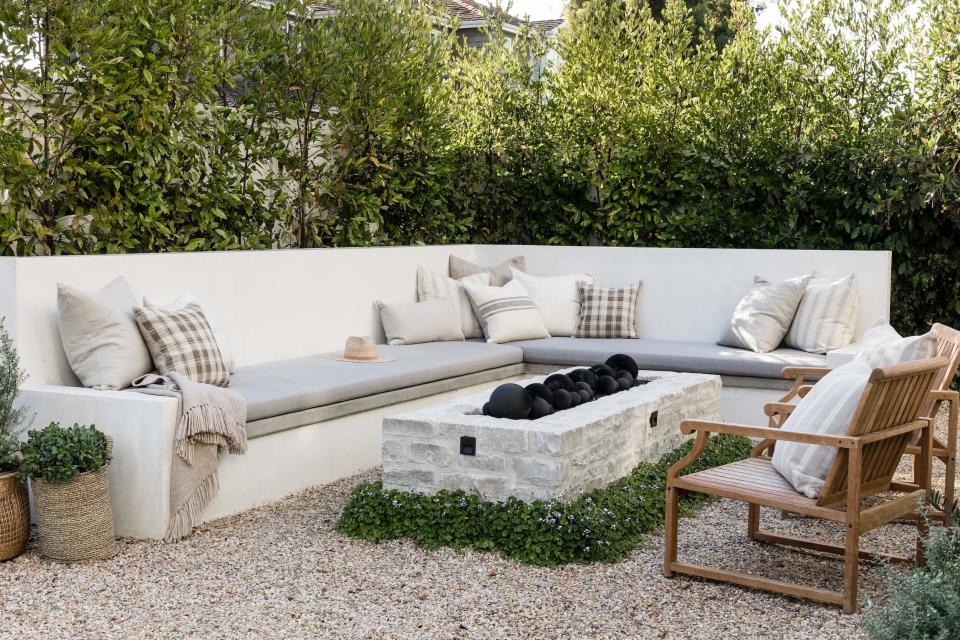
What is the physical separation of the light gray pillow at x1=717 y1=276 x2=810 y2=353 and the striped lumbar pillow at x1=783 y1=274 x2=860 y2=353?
0.22 feet

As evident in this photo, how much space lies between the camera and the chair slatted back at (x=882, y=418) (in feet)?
11.0

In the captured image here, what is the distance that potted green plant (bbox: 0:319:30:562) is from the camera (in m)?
3.96

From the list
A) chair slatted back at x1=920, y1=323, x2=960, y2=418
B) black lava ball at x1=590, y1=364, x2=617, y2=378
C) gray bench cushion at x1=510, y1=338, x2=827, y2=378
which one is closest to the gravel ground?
chair slatted back at x1=920, y1=323, x2=960, y2=418

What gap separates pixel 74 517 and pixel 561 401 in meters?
1.93

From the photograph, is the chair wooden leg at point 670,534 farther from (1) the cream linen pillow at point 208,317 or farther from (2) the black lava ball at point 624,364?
(1) the cream linen pillow at point 208,317

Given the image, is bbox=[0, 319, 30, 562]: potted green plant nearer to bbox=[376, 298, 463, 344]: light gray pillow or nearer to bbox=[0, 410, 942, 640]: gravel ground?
bbox=[0, 410, 942, 640]: gravel ground

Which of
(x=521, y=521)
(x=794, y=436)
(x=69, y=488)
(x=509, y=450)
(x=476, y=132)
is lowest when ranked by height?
(x=521, y=521)

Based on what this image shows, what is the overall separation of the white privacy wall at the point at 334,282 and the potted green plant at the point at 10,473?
0.30 m

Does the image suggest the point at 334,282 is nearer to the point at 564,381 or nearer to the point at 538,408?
the point at 564,381

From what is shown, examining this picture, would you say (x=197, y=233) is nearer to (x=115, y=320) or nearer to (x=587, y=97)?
(x=115, y=320)

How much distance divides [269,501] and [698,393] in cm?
215

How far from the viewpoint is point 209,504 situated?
174 inches

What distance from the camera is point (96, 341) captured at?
4555 millimetres

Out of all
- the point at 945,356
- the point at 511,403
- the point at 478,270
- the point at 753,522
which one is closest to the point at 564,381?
the point at 511,403
